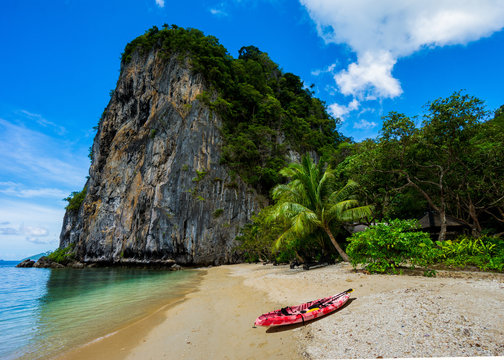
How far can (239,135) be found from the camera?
3180cm

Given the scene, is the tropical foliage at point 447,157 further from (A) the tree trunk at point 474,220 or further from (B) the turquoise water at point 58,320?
(B) the turquoise water at point 58,320

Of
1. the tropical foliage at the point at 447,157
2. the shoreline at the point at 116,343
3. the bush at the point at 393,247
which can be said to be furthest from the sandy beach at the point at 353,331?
the tropical foliage at the point at 447,157

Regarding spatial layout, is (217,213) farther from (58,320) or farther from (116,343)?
(116,343)

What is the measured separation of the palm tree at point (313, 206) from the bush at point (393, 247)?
132 inches

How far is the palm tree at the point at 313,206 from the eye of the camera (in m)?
11.5

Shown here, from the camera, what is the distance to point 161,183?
2942 centimetres

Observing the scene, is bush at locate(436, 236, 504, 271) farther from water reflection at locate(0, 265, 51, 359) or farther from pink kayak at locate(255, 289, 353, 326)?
water reflection at locate(0, 265, 51, 359)

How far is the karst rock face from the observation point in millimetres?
27578

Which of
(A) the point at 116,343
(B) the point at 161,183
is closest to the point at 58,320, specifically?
(A) the point at 116,343

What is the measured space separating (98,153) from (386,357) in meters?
45.3

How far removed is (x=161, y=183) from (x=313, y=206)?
2249 cm

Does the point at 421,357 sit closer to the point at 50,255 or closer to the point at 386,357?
the point at 386,357

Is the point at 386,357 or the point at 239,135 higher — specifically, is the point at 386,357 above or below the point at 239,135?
below

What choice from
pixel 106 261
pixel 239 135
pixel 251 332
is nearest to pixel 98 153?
pixel 106 261
